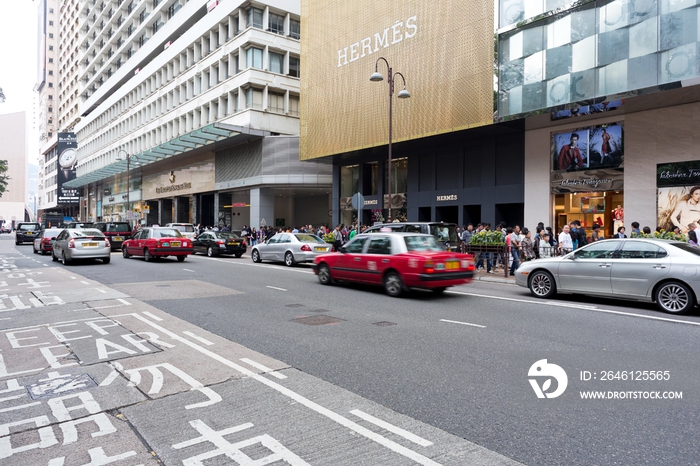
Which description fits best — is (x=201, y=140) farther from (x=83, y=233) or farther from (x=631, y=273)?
(x=631, y=273)

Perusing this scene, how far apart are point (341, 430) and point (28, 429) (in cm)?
248

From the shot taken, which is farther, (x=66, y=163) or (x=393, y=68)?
(x=66, y=163)

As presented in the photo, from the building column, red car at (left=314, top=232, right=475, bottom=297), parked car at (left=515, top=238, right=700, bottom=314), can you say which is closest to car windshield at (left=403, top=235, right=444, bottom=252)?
red car at (left=314, top=232, right=475, bottom=297)

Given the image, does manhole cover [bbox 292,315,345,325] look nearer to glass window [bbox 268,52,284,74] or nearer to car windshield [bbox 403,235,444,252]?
car windshield [bbox 403,235,444,252]

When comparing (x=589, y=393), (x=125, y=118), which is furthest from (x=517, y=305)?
(x=125, y=118)

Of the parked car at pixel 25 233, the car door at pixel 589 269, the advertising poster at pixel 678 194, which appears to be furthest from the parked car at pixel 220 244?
the parked car at pixel 25 233

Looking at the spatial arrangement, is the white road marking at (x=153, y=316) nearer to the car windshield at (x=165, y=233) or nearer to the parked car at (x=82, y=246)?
the parked car at (x=82, y=246)

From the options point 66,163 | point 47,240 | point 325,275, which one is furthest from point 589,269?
point 66,163

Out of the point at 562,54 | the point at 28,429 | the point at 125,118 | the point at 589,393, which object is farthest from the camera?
the point at 125,118

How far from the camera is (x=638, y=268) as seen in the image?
30.3 feet

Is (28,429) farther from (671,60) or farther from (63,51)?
(63,51)

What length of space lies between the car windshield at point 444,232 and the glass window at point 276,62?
2953cm

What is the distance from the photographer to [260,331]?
7.11 m

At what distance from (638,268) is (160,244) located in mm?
17190
